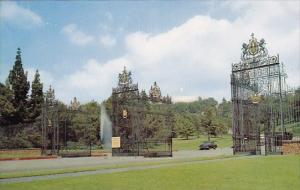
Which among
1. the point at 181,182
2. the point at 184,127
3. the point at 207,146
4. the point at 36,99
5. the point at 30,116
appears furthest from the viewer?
the point at 184,127

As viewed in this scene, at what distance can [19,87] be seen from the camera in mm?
40031

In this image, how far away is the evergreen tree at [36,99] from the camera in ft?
136

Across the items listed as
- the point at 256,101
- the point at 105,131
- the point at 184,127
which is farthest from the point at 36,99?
the point at 184,127

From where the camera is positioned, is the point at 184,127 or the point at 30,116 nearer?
the point at 30,116

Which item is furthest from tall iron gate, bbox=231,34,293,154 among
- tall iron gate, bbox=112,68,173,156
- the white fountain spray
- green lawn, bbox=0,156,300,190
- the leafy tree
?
the leafy tree

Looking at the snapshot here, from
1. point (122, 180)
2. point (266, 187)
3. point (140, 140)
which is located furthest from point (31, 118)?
point (266, 187)

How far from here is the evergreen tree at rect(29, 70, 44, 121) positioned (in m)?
41.5

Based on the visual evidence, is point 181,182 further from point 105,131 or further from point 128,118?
point 105,131

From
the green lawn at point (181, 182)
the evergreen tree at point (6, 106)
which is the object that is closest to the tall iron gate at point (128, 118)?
the evergreen tree at point (6, 106)

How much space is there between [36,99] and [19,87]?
2.53 meters

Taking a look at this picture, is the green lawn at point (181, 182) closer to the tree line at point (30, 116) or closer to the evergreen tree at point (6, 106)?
the tree line at point (30, 116)

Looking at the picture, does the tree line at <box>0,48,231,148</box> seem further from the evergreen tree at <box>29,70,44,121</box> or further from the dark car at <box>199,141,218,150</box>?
the dark car at <box>199,141,218,150</box>

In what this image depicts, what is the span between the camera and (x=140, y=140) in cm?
3039

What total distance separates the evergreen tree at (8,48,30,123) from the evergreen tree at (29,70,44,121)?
97 centimetres
